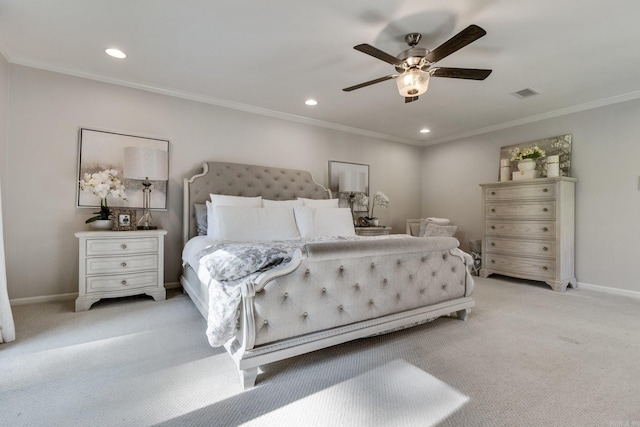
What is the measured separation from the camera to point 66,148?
3.02 meters

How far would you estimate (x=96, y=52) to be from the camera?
2.68 meters

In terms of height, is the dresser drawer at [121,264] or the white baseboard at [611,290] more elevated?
the dresser drawer at [121,264]

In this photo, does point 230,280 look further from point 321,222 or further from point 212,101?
point 212,101

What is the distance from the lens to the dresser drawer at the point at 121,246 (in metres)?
2.74

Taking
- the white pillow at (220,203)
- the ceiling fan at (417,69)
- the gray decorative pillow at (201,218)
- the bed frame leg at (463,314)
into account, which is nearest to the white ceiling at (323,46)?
the ceiling fan at (417,69)

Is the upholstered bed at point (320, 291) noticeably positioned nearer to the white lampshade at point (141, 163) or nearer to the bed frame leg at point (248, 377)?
the bed frame leg at point (248, 377)

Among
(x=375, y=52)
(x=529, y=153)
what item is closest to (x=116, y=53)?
(x=375, y=52)

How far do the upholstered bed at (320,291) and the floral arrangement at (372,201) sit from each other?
234 centimetres

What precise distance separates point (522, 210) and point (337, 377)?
371cm

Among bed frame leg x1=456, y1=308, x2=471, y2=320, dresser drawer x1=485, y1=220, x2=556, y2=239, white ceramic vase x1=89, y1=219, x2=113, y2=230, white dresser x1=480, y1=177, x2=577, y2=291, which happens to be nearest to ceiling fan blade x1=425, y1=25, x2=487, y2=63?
bed frame leg x1=456, y1=308, x2=471, y2=320

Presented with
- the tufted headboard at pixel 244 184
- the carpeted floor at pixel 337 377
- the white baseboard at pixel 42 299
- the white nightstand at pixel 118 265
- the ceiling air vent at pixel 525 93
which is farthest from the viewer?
the tufted headboard at pixel 244 184

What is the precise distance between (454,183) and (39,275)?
605 centimetres

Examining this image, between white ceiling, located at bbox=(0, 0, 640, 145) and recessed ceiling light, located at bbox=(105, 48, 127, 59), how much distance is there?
0.23ft

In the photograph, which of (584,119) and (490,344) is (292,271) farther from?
(584,119)
